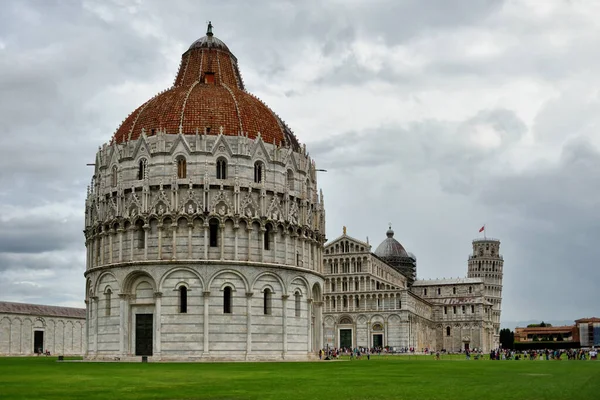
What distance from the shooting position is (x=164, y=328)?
61188 millimetres

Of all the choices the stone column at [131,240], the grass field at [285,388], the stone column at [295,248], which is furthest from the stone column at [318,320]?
the grass field at [285,388]

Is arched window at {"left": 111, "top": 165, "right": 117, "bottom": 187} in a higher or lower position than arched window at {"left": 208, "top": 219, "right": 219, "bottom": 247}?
higher

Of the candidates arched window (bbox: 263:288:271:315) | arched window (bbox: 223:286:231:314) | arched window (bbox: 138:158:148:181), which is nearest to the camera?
arched window (bbox: 223:286:231:314)

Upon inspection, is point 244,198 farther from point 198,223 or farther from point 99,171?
point 99,171

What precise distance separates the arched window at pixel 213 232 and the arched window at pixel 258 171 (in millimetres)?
5290

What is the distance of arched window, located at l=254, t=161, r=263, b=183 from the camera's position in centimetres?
6531

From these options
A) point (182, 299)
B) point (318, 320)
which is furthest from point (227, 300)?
point (318, 320)

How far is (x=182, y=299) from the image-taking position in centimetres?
6178

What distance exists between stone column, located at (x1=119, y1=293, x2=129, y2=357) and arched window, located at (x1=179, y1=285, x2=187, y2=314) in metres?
4.49

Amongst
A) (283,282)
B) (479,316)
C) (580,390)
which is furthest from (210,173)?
(479,316)

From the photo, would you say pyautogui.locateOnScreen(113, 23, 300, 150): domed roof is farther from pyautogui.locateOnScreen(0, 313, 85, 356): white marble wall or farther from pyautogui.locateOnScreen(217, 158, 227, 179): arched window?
pyautogui.locateOnScreen(0, 313, 85, 356): white marble wall

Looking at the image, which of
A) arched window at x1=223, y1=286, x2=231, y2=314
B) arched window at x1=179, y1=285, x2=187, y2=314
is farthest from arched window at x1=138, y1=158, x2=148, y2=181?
arched window at x1=223, y1=286, x2=231, y2=314

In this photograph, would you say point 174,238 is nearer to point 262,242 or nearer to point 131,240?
point 131,240

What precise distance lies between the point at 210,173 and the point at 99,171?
11.2 meters
